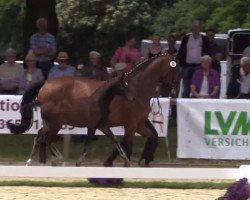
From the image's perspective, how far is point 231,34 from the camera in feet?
83.1

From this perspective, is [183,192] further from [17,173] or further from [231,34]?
[231,34]

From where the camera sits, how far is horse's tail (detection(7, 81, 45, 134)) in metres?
16.2

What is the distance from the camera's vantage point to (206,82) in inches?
715

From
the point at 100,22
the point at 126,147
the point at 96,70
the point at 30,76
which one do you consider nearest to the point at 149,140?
the point at 126,147

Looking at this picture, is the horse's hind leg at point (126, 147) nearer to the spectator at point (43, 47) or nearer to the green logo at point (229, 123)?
the green logo at point (229, 123)

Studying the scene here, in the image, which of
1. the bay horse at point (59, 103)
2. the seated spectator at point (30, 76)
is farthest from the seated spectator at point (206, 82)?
the seated spectator at point (30, 76)

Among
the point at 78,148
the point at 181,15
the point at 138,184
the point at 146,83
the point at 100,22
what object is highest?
the point at 146,83

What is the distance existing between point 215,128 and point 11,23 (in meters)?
39.0

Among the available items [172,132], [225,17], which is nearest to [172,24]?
[225,17]

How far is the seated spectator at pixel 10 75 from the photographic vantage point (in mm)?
18547

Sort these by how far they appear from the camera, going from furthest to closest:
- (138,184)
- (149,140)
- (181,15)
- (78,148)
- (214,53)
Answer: (181,15) → (214,53) → (78,148) → (149,140) → (138,184)

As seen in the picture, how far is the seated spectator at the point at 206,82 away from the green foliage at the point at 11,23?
3451 centimetres

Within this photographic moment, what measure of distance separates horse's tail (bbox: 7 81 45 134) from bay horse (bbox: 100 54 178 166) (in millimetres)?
1274

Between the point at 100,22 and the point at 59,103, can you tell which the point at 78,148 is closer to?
the point at 59,103
